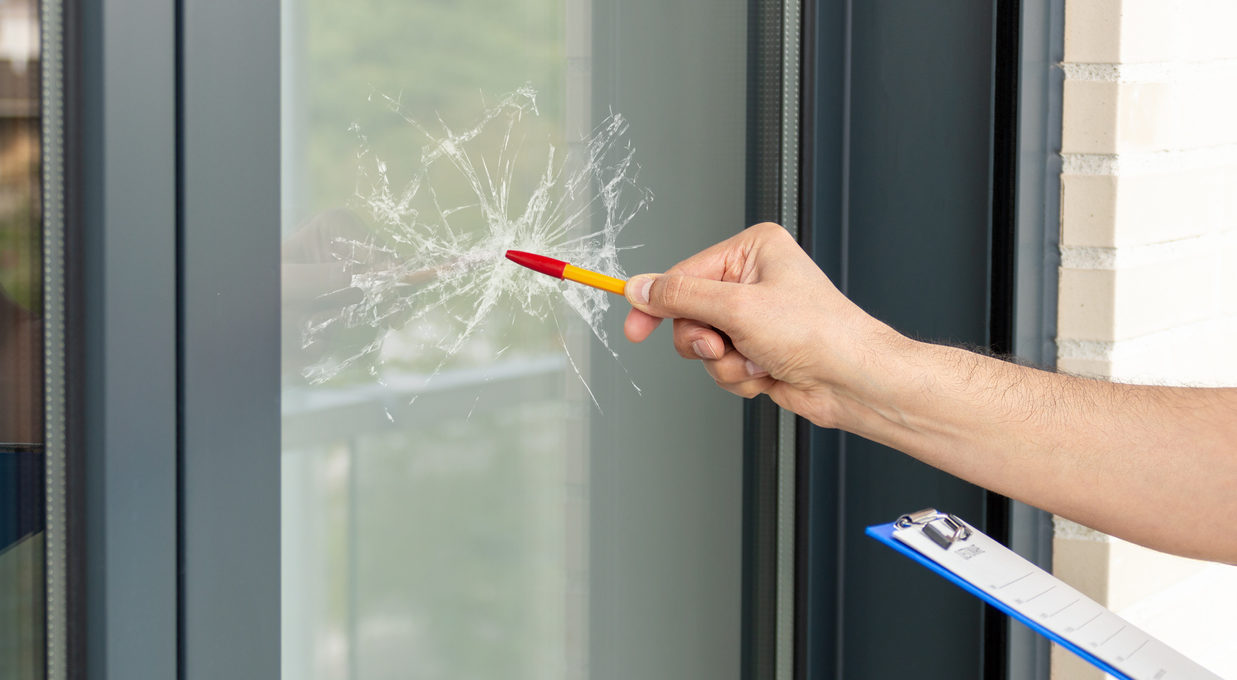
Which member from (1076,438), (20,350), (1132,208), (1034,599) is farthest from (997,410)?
(20,350)

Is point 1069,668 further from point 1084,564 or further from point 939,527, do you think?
point 939,527

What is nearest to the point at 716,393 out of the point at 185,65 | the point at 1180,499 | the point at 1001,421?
the point at 1001,421

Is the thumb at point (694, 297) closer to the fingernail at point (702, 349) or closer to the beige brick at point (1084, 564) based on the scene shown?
the fingernail at point (702, 349)

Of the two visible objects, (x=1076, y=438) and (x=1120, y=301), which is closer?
(x=1076, y=438)

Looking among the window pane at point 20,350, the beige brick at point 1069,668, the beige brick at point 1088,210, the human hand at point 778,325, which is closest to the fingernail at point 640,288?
the human hand at point 778,325

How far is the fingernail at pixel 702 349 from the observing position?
0.80 metres

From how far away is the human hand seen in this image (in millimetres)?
753

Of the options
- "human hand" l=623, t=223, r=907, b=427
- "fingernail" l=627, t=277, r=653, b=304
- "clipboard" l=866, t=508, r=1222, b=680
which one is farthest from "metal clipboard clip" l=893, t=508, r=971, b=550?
"fingernail" l=627, t=277, r=653, b=304

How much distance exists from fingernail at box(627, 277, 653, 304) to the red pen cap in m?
0.06

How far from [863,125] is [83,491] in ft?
2.82

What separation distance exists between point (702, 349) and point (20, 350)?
483 millimetres

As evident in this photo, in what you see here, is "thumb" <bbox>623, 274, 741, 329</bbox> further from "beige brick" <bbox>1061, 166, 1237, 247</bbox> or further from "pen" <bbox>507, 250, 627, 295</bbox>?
"beige brick" <bbox>1061, 166, 1237, 247</bbox>

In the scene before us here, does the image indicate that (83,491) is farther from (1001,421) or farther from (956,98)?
(956,98)

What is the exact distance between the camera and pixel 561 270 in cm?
73
